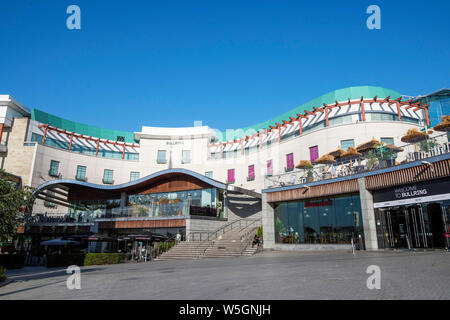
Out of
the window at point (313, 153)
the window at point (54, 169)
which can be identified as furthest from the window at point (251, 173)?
the window at point (54, 169)

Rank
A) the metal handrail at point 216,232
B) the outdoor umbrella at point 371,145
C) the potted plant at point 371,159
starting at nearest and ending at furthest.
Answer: the potted plant at point 371,159 → the outdoor umbrella at point 371,145 → the metal handrail at point 216,232

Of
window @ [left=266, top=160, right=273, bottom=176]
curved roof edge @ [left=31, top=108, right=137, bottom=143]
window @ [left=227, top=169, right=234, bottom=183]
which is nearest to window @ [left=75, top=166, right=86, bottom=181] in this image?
curved roof edge @ [left=31, top=108, right=137, bottom=143]

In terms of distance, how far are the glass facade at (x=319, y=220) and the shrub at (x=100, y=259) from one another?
12987 mm

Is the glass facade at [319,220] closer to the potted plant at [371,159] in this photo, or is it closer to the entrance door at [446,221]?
the potted plant at [371,159]

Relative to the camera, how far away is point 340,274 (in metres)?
9.70

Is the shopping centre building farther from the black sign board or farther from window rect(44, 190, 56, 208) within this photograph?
window rect(44, 190, 56, 208)

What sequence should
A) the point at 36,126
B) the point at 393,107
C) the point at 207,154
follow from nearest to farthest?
the point at 393,107 < the point at 36,126 < the point at 207,154

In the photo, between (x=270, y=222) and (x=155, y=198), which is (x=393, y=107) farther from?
(x=155, y=198)

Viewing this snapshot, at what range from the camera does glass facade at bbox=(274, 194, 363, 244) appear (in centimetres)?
2247

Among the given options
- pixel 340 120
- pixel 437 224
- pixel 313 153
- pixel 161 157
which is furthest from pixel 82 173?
pixel 437 224

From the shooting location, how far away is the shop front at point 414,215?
1750 cm

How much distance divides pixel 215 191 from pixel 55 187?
67.8ft
